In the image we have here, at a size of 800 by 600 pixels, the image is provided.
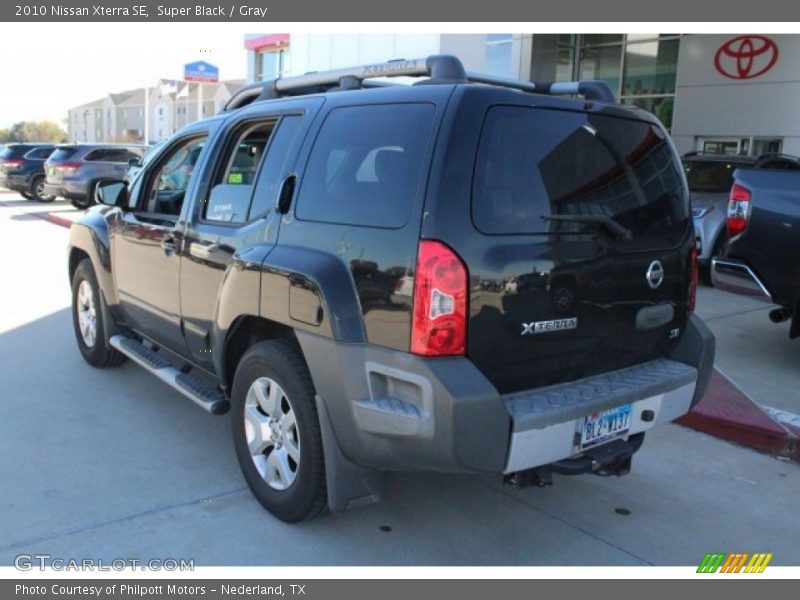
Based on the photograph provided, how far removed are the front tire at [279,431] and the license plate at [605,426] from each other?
3.71ft

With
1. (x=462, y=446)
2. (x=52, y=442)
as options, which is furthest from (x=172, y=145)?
(x=462, y=446)

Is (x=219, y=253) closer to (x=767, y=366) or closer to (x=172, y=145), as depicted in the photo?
(x=172, y=145)

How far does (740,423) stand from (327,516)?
2822mm

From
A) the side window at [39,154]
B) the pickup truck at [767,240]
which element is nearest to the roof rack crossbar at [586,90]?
the pickup truck at [767,240]

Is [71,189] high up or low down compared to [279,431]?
down

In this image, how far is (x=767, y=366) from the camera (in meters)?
6.76

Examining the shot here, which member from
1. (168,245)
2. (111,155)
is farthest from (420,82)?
(111,155)

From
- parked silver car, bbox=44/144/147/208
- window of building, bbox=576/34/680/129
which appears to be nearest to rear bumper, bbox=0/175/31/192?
parked silver car, bbox=44/144/147/208

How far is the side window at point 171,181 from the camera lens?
5070 millimetres

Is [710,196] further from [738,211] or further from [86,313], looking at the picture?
[86,313]

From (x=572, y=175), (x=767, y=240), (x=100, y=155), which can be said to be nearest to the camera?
(x=572, y=175)

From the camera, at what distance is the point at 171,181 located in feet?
17.5

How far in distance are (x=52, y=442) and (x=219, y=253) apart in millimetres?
1665

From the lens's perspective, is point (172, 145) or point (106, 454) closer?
point (106, 454)
